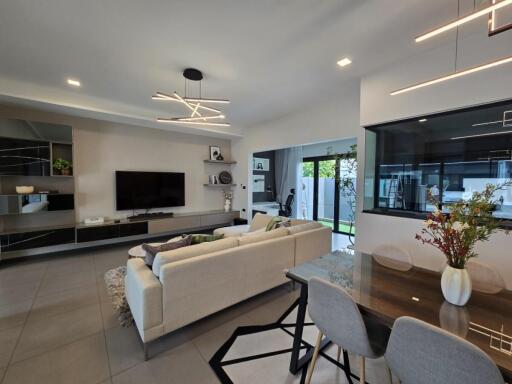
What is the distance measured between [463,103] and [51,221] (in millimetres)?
6550

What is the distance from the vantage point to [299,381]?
5.46ft

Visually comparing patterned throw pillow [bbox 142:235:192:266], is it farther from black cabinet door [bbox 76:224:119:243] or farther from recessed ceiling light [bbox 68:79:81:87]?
recessed ceiling light [bbox 68:79:81:87]

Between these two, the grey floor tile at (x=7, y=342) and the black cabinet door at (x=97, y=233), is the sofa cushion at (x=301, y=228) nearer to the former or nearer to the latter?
the grey floor tile at (x=7, y=342)

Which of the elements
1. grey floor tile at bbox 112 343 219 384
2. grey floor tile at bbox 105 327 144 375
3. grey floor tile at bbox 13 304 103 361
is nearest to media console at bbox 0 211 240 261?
grey floor tile at bbox 13 304 103 361

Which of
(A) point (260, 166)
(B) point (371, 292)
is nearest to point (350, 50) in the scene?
(B) point (371, 292)

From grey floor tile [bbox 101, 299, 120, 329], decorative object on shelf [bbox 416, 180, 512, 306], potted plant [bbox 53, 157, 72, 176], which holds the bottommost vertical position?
grey floor tile [bbox 101, 299, 120, 329]

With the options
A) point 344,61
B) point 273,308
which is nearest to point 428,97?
point 344,61

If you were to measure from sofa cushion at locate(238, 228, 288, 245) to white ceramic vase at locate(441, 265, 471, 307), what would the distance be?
1702 mm

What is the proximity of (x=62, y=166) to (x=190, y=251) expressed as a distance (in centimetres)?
369

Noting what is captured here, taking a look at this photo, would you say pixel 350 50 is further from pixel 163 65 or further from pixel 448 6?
pixel 163 65

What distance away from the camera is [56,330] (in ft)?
7.13

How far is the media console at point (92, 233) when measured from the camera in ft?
12.3

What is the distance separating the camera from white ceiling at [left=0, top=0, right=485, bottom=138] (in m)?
2.02

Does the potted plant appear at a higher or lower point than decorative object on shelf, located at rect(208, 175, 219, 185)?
higher
